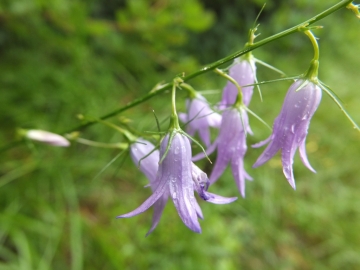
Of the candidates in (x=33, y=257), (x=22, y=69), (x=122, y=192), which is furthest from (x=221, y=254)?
(x=22, y=69)

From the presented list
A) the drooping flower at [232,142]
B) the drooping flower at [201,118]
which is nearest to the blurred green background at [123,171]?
the drooping flower at [201,118]

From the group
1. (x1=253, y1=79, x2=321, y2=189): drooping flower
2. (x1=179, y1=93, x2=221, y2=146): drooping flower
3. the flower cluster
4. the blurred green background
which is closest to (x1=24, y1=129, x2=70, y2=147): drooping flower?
the flower cluster

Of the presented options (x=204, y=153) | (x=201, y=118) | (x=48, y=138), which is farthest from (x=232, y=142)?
(x=48, y=138)

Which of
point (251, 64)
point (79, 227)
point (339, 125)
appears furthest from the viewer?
point (339, 125)

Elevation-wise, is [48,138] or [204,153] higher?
[204,153]

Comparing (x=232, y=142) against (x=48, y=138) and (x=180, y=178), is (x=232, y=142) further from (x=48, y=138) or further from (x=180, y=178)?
(x=48, y=138)

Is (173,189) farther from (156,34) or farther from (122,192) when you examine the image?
(122,192)
